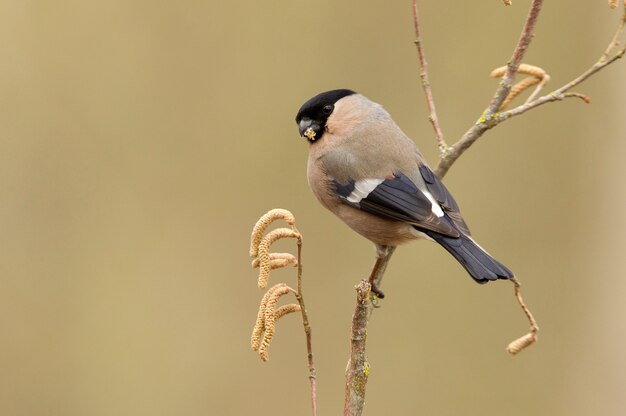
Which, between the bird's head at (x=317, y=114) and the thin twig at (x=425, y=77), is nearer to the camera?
the thin twig at (x=425, y=77)

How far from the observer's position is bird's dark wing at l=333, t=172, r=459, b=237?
346 cm

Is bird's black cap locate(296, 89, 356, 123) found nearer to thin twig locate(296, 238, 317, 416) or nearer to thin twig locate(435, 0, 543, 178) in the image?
thin twig locate(435, 0, 543, 178)

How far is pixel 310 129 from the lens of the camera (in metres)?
3.89

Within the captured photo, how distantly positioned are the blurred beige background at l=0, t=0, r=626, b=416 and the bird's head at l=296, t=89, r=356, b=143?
1.38m

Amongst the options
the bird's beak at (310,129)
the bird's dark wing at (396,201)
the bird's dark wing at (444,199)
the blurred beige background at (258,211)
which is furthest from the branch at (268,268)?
the blurred beige background at (258,211)

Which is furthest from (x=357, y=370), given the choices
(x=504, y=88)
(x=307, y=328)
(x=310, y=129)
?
(x=310, y=129)

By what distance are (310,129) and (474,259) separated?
3.48ft

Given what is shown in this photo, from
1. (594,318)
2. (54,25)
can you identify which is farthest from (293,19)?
(594,318)

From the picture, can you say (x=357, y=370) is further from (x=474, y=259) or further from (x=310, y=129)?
(x=310, y=129)

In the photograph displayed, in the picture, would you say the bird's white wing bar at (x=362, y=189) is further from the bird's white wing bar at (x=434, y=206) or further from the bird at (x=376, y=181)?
the bird's white wing bar at (x=434, y=206)

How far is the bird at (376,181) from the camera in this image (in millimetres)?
3480

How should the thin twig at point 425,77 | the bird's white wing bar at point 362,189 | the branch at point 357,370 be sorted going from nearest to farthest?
the branch at point 357,370
the thin twig at point 425,77
the bird's white wing bar at point 362,189

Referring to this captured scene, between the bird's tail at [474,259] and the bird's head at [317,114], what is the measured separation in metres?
0.75

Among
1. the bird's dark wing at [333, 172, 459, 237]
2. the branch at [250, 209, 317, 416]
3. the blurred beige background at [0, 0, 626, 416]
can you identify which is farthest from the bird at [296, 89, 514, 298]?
the blurred beige background at [0, 0, 626, 416]
